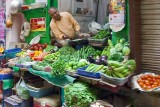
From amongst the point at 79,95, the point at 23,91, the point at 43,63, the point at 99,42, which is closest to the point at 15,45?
the point at 23,91

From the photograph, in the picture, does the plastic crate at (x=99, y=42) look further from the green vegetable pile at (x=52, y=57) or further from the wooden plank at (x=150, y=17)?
the wooden plank at (x=150, y=17)

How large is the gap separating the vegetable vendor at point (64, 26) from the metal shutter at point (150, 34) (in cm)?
191

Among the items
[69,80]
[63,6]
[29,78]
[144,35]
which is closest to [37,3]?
[63,6]

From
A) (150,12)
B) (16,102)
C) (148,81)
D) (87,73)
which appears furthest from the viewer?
(16,102)

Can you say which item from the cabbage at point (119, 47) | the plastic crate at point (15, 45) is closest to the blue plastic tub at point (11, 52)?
the plastic crate at point (15, 45)

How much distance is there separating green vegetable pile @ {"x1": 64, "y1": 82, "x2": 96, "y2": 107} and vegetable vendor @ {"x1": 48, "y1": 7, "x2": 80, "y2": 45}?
193 cm

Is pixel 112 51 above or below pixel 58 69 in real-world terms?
above

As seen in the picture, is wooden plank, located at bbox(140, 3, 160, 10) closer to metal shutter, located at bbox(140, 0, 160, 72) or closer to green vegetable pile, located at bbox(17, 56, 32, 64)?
metal shutter, located at bbox(140, 0, 160, 72)

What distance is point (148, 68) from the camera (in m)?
3.87

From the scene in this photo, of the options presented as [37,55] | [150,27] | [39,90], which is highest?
[150,27]

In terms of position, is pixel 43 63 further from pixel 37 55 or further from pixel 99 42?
pixel 99 42

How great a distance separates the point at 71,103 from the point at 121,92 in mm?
1080

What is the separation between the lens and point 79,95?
137 inches

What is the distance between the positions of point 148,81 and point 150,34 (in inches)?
34.6
